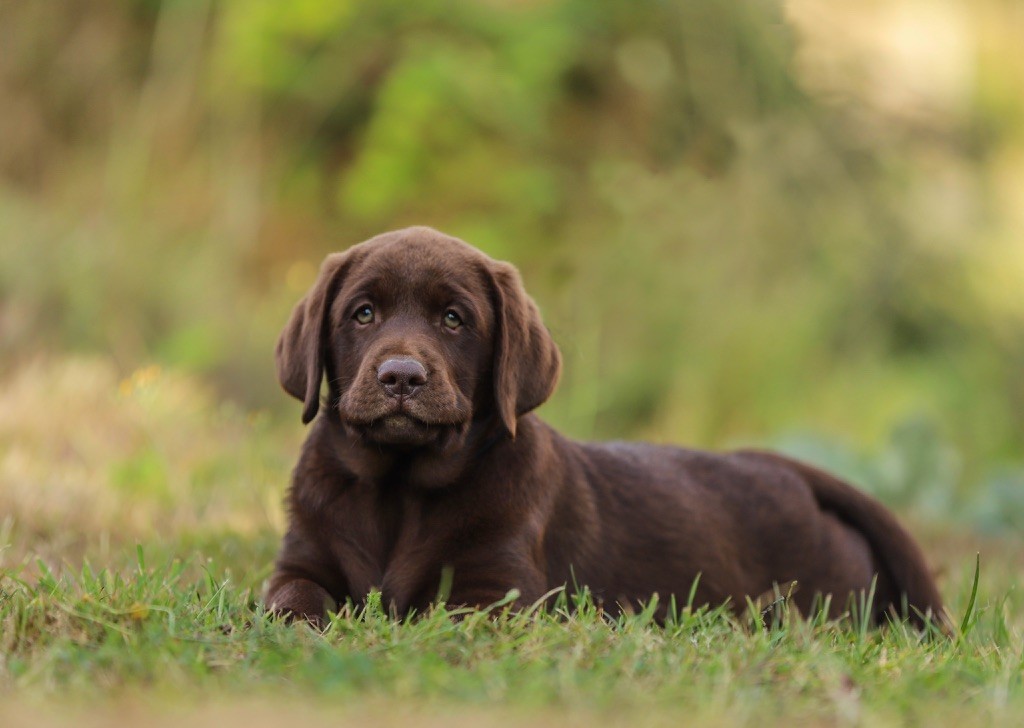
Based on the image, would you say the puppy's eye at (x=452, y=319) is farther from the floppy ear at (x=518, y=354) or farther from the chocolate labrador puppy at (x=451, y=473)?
the floppy ear at (x=518, y=354)

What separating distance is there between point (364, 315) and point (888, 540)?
6.86 feet

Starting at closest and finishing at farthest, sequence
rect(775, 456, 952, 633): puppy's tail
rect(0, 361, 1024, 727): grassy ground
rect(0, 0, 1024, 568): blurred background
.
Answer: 1. rect(0, 361, 1024, 727): grassy ground
2. rect(775, 456, 952, 633): puppy's tail
3. rect(0, 0, 1024, 568): blurred background

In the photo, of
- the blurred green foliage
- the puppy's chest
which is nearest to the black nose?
the puppy's chest

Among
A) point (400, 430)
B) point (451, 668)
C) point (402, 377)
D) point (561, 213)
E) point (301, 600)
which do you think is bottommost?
point (301, 600)

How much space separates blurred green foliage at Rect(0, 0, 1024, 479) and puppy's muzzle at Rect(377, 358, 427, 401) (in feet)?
14.9

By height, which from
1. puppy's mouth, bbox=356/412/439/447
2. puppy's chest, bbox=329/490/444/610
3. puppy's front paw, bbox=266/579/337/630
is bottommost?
puppy's front paw, bbox=266/579/337/630

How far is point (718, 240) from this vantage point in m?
9.52

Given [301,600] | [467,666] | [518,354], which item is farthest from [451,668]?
[518,354]

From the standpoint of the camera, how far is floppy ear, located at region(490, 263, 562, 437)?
3.74 meters

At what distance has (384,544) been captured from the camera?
3.71 metres

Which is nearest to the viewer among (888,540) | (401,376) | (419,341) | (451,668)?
(451,668)

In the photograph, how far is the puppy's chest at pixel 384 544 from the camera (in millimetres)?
3596

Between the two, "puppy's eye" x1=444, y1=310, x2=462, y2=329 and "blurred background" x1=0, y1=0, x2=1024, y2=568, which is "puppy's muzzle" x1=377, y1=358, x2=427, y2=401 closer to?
"puppy's eye" x1=444, y1=310, x2=462, y2=329

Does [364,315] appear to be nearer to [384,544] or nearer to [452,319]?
[452,319]
